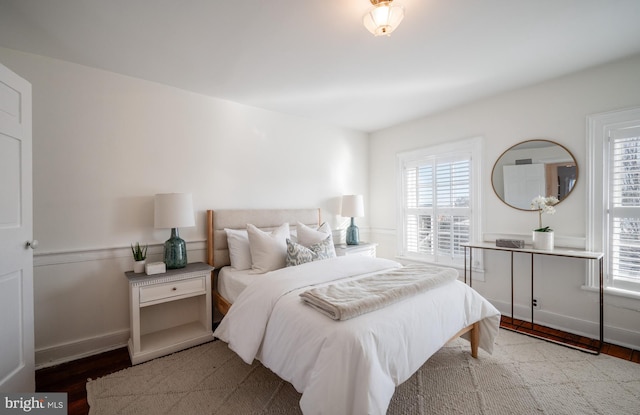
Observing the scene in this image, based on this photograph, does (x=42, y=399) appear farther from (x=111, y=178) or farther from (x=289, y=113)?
(x=289, y=113)

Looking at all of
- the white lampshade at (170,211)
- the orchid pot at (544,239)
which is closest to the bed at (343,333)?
the white lampshade at (170,211)

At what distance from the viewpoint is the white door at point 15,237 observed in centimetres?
165

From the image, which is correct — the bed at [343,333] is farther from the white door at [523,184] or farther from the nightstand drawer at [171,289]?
the white door at [523,184]

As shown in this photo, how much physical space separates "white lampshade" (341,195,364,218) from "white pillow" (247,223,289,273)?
1470mm

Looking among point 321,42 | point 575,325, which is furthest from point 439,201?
point 321,42

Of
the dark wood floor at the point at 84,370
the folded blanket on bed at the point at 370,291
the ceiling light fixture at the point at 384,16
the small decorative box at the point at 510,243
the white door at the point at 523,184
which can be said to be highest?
the ceiling light fixture at the point at 384,16

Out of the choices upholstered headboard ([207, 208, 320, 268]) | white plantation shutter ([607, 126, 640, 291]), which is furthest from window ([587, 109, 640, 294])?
upholstered headboard ([207, 208, 320, 268])

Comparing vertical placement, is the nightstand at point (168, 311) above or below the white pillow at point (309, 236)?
below

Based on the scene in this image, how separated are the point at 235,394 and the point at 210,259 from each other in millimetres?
1441

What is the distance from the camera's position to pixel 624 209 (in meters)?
2.54

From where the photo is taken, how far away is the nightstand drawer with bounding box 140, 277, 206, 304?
237 centimetres

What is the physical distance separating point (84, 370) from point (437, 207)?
13.9 feet

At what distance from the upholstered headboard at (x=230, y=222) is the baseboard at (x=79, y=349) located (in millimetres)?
1055

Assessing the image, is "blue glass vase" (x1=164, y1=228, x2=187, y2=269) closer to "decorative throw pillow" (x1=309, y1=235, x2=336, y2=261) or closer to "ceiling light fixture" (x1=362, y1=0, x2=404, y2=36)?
"decorative throw pillow" (x1=309, y1=235, x2=336, y2=261)
